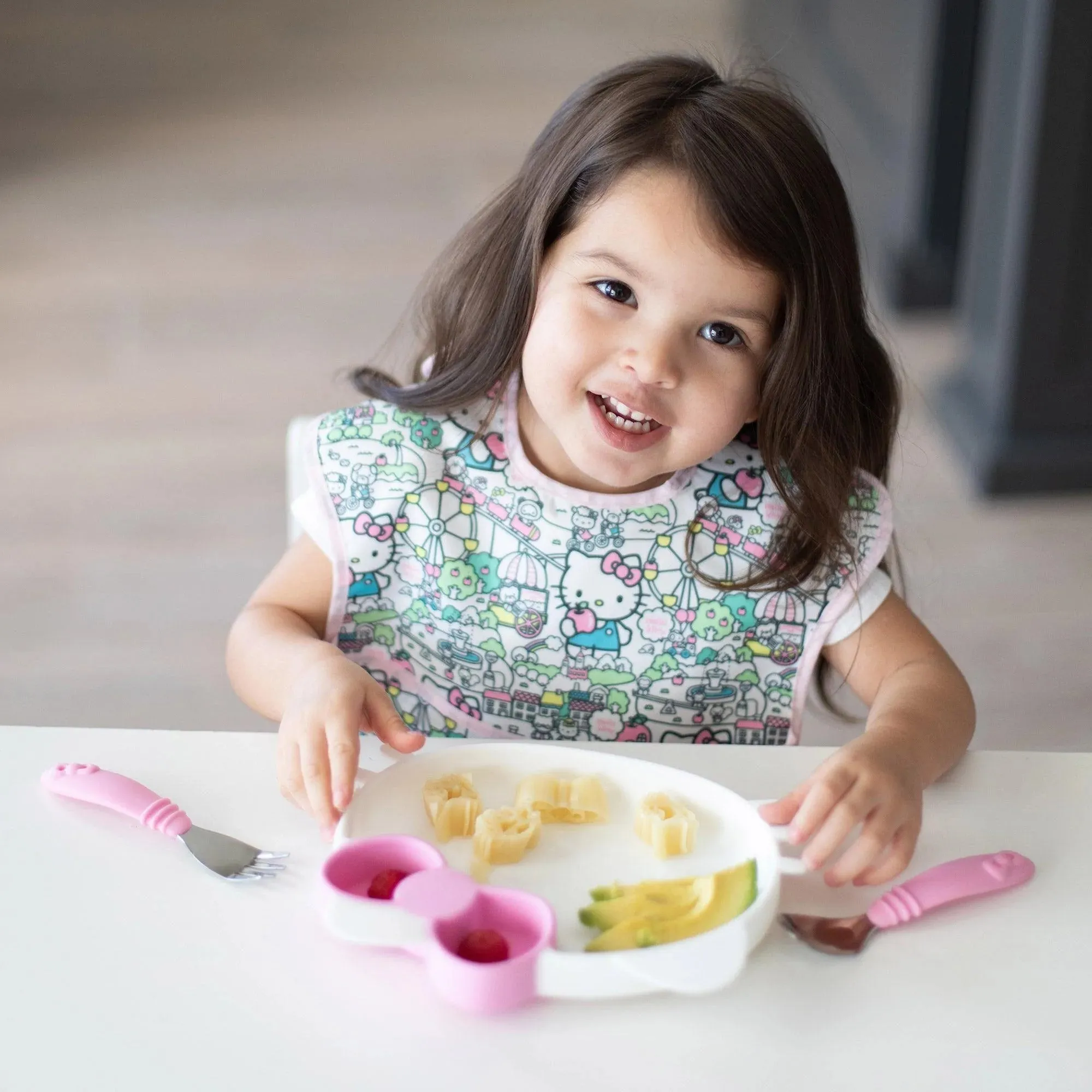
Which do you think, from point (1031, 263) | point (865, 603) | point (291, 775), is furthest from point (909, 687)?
point (1031, 263)

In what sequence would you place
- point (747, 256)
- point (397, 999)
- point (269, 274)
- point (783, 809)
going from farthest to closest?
point (269, 274) → point (747, 256) → point (783, 809) → point (397, 999)

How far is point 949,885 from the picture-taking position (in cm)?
75

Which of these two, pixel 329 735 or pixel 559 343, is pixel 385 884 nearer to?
pixel 329 735

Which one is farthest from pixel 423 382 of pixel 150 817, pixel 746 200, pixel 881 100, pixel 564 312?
pixel 881 100

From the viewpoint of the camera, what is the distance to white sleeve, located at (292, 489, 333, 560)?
111 centimetres

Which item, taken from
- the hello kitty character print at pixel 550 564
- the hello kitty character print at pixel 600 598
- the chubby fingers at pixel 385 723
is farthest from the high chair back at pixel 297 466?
the chubby fingers at pixel 385 723

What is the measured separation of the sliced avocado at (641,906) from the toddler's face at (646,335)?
1.15 ft

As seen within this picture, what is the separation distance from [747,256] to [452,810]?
407 millimetres

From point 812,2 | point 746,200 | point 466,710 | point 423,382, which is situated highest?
point 812,2

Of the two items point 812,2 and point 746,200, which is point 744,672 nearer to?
point 746,200

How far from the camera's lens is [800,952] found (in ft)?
2.35

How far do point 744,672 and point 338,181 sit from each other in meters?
2.83

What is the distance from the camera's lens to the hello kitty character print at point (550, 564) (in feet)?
3.67

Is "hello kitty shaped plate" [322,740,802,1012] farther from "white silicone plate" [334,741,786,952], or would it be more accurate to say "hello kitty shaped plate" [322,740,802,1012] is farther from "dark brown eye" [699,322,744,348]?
"dark brown eye" [699,322,744,348]
